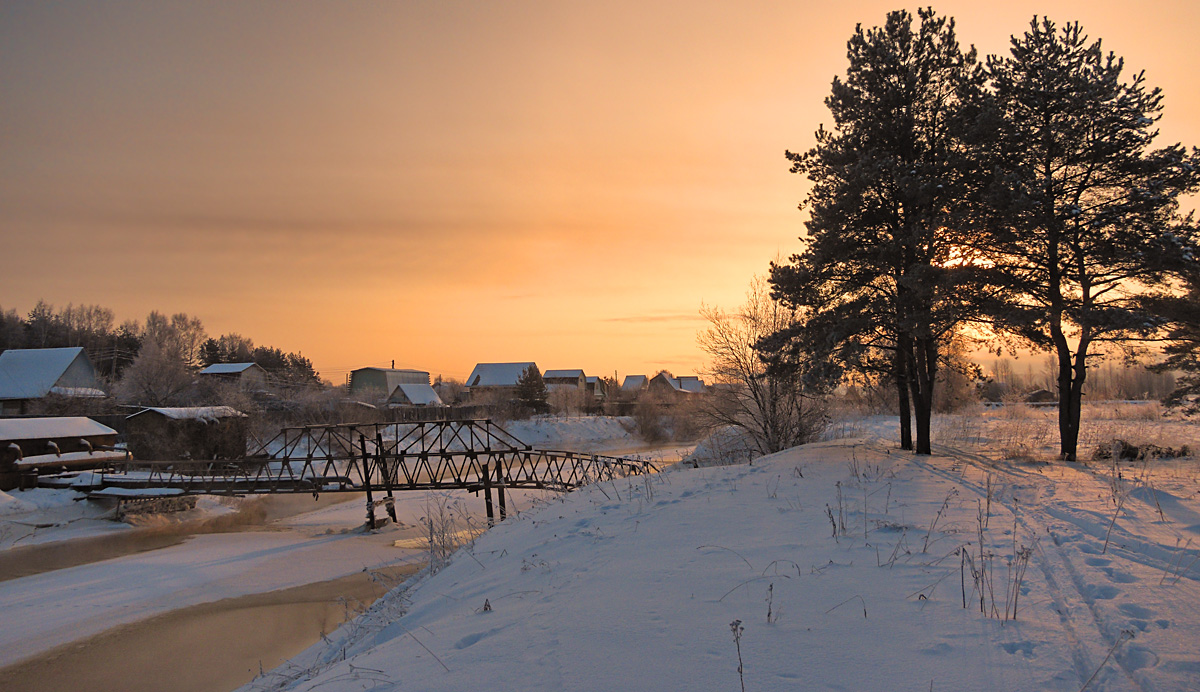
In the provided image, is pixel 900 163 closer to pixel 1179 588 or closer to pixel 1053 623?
pixel 1179 588

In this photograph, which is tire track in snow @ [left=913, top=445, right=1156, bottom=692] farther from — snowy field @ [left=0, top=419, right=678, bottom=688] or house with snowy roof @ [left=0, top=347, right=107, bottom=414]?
house with snowy roof @ [left=0, top=347, right=107, bottom=414]

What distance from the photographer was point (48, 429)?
29.5 meters

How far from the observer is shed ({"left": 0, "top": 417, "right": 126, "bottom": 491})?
2703 centimetres

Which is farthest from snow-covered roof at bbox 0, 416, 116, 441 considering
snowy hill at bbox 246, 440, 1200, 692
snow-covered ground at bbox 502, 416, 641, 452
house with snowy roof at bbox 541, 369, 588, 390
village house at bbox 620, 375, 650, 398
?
village house at bbox 620, 375, 650, 398

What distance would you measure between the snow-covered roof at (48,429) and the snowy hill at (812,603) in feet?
→ 99.1

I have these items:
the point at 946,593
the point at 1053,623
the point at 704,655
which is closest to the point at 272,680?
the point at 704,655

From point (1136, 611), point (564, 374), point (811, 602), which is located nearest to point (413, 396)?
point (564, 374)

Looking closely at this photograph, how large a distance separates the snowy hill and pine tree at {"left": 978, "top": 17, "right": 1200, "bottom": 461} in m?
6.96

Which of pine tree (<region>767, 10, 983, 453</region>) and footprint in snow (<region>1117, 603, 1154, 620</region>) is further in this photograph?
pine tree (<region>767, 10, 983, 453</region>)

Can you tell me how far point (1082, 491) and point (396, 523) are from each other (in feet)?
79.5

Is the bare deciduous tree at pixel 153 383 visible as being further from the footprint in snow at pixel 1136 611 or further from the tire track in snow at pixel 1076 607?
the footprint in snow at pixel 1136 611

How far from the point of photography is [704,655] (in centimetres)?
394

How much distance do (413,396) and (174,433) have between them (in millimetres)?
37836

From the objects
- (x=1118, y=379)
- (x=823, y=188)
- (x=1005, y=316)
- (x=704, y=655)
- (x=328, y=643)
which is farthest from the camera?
(x=1118, y=379)
